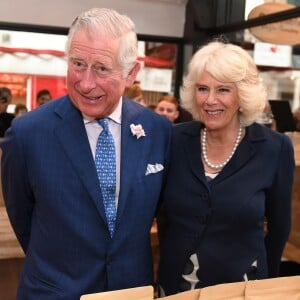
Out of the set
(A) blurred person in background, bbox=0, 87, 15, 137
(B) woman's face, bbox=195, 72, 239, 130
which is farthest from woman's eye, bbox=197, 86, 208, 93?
(A) blurred person in background, bbox=0, 87, 15, 137

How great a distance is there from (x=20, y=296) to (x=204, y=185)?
0.68 m

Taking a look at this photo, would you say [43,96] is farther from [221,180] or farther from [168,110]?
[221,180]

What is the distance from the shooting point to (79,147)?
139 cm

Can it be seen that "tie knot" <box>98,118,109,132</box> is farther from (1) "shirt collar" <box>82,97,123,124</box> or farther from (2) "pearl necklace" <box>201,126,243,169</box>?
(2) "pearl necklace" <box>201,126,243,169</box>

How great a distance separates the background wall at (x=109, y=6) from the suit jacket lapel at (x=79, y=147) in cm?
429

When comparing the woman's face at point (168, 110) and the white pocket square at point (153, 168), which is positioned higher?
the woman's face at point (168, 110)

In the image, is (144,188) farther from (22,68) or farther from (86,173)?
(22,68)

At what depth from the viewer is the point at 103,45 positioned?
130 centimetres

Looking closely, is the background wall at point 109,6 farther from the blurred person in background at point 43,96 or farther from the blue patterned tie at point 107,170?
the blue patterned tie at point 107,170

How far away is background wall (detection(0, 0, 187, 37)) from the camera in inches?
211

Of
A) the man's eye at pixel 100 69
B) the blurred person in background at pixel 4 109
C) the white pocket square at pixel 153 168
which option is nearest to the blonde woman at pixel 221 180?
the white pocket square at pixel 153 168

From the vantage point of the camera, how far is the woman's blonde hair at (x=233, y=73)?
164 centimetres

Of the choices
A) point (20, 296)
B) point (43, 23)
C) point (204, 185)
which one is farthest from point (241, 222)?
point (43, 23)

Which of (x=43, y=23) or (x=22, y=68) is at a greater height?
(x=43, y=23)
